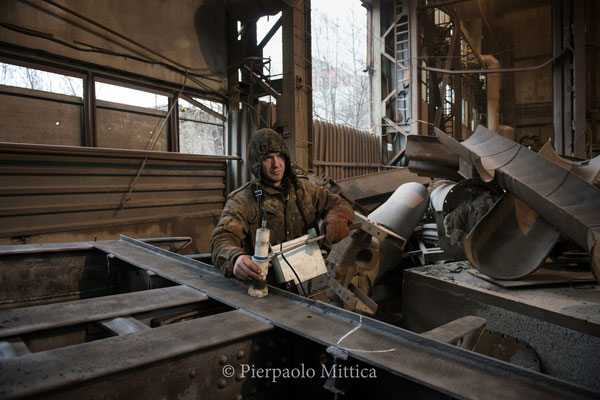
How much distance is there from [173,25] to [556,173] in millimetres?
6141

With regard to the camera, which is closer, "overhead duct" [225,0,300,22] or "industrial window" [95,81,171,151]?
"industrial window" [95,81,171,151]

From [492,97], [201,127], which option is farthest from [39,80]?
[492,97]

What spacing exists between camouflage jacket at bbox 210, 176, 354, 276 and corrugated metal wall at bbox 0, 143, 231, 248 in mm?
3431

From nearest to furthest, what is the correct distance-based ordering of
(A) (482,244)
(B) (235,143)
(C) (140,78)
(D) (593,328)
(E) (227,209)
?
1. (D) (593,328)
2. (E) (227,209)
3. (A) (482,244)
4. (C) (140,78)
5. (B) (235,143)

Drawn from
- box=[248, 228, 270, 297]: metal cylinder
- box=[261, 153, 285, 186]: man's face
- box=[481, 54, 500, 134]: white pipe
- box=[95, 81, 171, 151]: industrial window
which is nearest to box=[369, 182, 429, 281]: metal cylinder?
box=[261, 153, 285, 186]: man's face

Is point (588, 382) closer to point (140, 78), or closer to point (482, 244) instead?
point (482, 244)

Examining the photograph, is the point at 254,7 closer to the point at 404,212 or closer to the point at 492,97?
the point at 404,212

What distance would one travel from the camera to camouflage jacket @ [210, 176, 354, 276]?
95.7 inches

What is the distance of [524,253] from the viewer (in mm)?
3010

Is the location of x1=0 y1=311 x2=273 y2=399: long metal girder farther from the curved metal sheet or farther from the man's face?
the curved metal sheet

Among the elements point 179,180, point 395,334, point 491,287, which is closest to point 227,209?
point 395,334

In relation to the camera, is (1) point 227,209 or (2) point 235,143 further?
(2) point 235,143

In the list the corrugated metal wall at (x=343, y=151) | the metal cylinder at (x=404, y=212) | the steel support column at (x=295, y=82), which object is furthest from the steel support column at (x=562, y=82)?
the steel support column at (x=295, y=82)

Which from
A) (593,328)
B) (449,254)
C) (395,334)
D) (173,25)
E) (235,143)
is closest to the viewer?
Result: (395,334)
